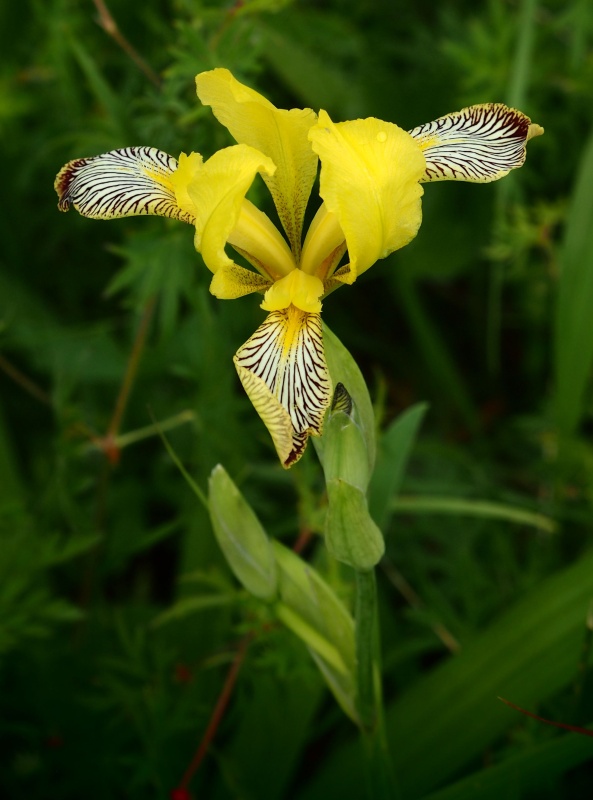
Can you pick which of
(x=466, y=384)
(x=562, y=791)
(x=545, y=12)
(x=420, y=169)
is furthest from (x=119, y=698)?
(x=545, y=12)

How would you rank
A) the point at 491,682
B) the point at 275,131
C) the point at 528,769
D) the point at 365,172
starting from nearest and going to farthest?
the point at 365,172 < the point at 275,131 < the point at 528,769 < the point at 491,682

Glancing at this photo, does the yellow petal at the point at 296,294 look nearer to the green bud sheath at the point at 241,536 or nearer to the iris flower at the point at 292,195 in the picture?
the iris flower at the point at 292,195

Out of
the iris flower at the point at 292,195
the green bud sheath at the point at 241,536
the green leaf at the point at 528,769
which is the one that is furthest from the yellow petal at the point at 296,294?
the green leaf at the point at 528,769

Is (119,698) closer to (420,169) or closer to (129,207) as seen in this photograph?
(129,207)

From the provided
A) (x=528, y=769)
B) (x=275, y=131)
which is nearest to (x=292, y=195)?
(x=275, y=131)

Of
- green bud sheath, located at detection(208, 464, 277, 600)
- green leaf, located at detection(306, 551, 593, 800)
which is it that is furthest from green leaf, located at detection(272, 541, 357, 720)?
green leaf, located at detection(306, 551, 593, 800)

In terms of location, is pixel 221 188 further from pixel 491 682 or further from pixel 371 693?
pixel 491 682
